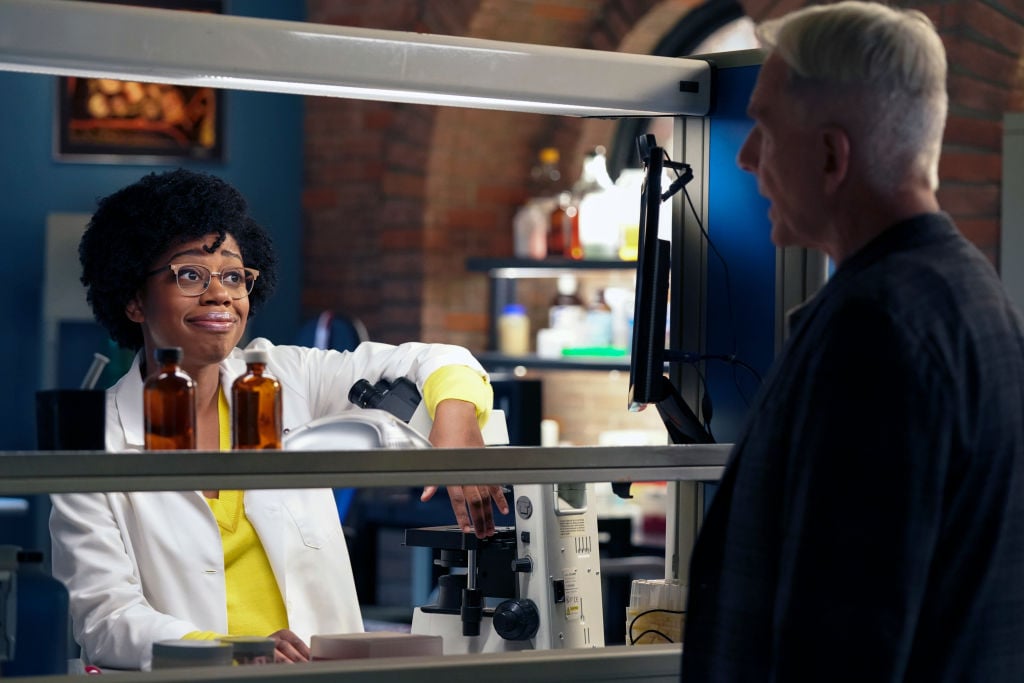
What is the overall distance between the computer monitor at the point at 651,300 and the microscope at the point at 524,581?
0.54 feet

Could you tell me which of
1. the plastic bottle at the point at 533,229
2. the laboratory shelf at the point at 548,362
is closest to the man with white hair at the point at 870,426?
the laboratory shelf at the point at 548,362

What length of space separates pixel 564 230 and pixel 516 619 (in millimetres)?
3839

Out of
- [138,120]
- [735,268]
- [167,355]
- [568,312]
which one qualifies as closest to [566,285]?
[568,312]

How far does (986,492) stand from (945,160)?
2387 millimetres

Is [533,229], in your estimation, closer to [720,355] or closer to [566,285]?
[566,285]

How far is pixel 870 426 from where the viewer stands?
115 cm

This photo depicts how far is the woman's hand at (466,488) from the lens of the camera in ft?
5.92

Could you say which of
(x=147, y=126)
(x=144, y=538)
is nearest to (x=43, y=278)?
(x=147, y=126)

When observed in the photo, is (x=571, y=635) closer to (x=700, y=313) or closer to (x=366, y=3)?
(x=700, y=313)

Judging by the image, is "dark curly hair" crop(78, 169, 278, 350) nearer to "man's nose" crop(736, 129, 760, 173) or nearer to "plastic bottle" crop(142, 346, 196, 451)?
"plastic bottle" crop(142, 346, 196, 451)

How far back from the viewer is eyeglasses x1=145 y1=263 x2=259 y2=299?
196 centimetres

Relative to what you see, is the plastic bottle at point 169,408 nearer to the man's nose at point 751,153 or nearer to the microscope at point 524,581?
the microscope at point 524,581

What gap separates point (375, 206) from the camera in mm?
5945

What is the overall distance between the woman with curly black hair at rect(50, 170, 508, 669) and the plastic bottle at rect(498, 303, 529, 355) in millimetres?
3528
